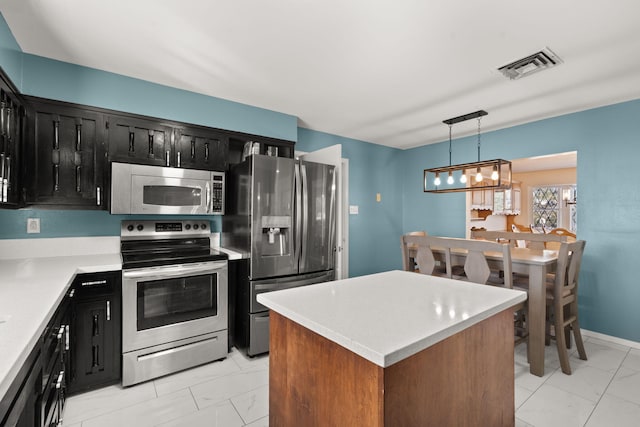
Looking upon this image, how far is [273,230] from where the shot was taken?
284 centimetres

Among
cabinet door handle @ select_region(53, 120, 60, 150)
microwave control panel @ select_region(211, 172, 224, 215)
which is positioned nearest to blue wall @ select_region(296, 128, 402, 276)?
microwave control panel @ select_region(211, 172, 224, 215)

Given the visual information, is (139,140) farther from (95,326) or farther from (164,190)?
(95,326)

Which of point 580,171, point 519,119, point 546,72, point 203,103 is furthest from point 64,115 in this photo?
point 580,171

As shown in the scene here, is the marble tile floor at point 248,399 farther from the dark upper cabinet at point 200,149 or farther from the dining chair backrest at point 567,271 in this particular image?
the dark upper cabinet at point 200,149

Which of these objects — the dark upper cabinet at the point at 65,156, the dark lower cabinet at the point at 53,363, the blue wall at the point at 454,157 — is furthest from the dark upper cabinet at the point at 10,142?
the dark lower cabinet at the point at 53,363

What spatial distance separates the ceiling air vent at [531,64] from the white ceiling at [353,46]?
48mm

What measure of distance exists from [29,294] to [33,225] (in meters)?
1.32

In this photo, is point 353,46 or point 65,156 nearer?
point 353,46

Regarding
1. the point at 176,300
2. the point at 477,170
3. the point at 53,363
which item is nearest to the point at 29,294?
the point at 53,363

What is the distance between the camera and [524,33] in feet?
6.46

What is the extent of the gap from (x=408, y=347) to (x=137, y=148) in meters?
2.64

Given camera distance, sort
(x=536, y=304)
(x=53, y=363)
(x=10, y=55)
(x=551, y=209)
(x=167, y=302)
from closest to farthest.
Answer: (x=53, y=363) → (x=10, y=55) → (x=167, y=302) → (x=536, y=304) → (x=551, y=209)

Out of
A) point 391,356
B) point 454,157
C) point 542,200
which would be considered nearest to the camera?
point 391,356

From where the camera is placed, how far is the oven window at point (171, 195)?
101 inches
